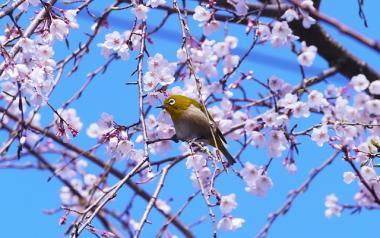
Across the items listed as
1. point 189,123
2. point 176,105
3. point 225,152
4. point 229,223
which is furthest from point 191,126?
point 229,223

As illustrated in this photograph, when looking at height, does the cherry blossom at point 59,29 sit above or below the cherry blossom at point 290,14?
below

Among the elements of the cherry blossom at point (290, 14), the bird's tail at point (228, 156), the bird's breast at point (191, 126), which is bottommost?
the bird's tail at point (228, 156)

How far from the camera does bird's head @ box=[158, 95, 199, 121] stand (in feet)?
11.7

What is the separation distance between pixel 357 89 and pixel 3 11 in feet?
7.28

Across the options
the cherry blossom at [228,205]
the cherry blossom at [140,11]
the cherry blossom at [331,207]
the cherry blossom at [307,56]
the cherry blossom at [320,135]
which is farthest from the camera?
the cherry blossom at [331,207]

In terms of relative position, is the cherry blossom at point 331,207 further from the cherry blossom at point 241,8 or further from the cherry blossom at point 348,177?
the cherry blossom at point 241,8

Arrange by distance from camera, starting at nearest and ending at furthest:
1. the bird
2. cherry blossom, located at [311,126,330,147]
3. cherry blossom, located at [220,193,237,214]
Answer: cherry blossom, located at [311,126,330,147] < cherry blossom, located at [220,193,237,214] < the bird

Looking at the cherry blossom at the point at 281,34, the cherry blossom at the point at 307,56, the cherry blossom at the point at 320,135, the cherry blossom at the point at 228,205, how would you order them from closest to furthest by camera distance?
the cherry blossom at the point at 320,135
the cherry blossom at the point at 228,205
the cherry blossom at the point at 281,34
the cherry blossom at the point at 307,56

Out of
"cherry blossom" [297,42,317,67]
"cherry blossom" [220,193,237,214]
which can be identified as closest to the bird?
"cherry blossom" [220,193,237,214]

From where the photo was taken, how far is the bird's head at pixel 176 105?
141 inches

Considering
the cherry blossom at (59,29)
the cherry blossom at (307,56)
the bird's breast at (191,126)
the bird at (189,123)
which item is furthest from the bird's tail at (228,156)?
the cherry blossom at (59,29)

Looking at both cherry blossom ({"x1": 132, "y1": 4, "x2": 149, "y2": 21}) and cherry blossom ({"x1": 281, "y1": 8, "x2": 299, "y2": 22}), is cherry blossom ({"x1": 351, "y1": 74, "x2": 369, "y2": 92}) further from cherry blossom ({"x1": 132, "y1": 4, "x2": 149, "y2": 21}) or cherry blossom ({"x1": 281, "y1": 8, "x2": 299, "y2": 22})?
cherry blossom ({"x1": 132, "y1": 4, "x2": 149, "y2": 21})

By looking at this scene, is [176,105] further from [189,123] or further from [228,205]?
[228,205]

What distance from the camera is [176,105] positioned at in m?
3.64
